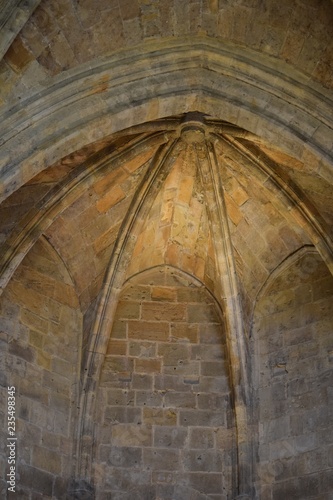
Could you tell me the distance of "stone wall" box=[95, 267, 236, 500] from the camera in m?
16.6

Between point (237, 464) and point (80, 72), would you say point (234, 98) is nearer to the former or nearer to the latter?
point (80, 72)

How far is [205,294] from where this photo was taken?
1791cm

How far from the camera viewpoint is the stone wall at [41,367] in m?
16.1

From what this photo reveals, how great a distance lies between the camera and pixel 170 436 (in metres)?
16.9

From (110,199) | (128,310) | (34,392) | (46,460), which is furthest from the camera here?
(128,310)

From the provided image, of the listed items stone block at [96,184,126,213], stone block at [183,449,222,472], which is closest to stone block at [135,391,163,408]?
stone block at [183,449,222,472]

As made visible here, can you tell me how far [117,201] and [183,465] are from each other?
120 inches

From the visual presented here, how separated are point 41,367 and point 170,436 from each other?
1.62 m

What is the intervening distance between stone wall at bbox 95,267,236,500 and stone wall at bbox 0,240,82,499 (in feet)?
1.42

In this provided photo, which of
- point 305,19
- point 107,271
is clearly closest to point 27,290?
point 107,271

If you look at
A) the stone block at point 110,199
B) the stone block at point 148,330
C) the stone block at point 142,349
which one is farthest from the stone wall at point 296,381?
the stone block at point 110,199

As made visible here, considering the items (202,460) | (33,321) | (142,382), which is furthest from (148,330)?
(202,460)

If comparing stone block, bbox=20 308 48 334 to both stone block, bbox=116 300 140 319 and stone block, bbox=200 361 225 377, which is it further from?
stone block, bbox=200 361 225 377

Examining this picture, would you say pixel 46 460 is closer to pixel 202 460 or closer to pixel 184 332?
pixel 202 460
